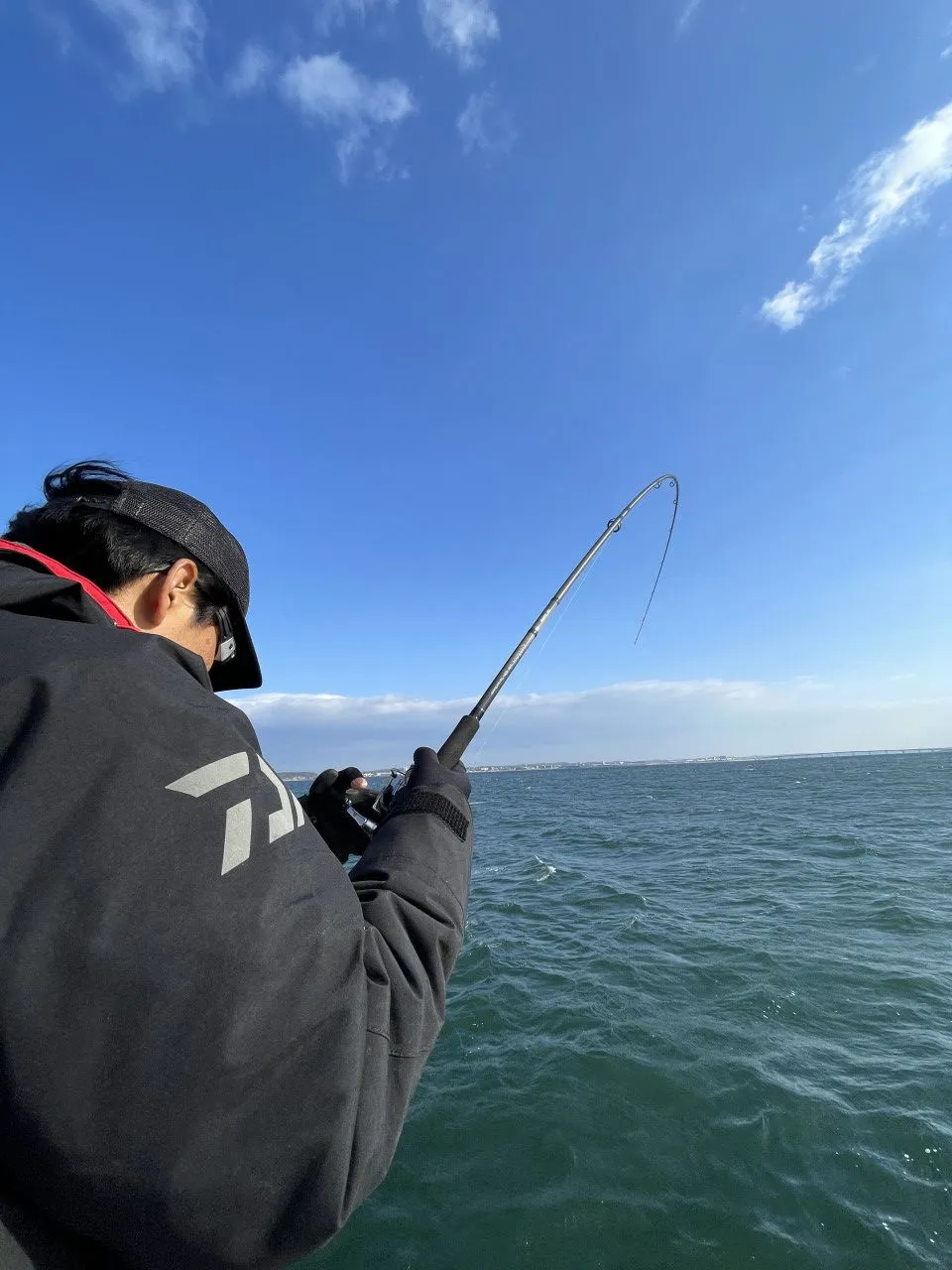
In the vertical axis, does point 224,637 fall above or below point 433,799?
above

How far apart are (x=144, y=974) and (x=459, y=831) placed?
122 centimetres

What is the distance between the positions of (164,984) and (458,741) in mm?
2498

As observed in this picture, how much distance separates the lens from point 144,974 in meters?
0.93

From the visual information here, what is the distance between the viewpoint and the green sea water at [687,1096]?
12.2ft

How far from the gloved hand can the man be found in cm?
87

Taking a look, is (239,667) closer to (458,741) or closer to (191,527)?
(191,527)

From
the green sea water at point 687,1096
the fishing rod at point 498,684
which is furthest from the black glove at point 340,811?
the green sea water at point 687,1096

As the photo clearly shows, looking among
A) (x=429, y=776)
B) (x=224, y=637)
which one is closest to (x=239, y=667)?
(x=224, y=637)

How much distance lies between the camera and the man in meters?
0.89

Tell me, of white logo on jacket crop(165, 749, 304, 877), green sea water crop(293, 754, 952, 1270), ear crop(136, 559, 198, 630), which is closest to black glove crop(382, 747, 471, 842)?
white logo on jacket crop(165, 749, 304, 877)

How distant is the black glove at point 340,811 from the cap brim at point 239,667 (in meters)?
0.71

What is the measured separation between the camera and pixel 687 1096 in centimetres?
504

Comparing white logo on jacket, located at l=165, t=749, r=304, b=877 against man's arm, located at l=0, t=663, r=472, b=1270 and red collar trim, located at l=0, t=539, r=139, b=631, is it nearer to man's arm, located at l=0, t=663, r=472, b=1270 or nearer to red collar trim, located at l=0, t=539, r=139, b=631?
man's arm, located at l=0, t=663, r=472, b=1270

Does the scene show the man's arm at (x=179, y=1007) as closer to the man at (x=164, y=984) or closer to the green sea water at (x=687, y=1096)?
the man at (x=164, y=984)
